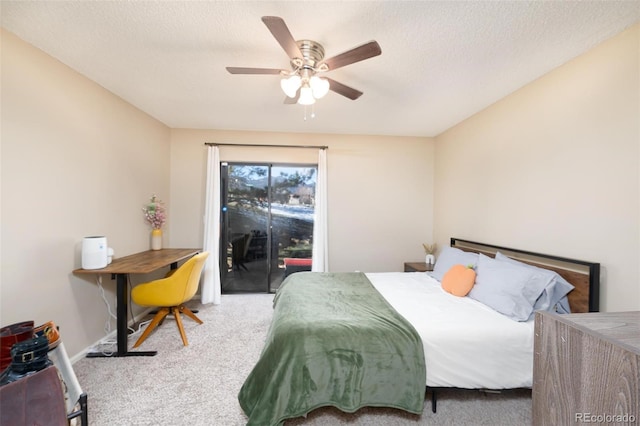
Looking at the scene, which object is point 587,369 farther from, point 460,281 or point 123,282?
point 123,282

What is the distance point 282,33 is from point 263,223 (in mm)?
2870

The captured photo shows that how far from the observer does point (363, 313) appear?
181cm

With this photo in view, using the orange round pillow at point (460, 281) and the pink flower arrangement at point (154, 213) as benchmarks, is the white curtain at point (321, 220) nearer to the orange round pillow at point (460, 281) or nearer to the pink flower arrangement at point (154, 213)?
the orange round pillow at point (460, 281)

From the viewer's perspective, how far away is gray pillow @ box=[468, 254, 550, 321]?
1781mm

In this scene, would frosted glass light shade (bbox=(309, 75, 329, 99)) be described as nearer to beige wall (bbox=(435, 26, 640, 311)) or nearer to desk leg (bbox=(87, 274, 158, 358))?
→ beige wall (bbox=(435, 26, 640, 311))

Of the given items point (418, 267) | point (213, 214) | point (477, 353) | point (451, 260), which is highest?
point (213, 214)

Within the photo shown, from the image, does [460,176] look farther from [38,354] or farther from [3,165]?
[3,165]

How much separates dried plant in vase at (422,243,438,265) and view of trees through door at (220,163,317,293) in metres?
1.78

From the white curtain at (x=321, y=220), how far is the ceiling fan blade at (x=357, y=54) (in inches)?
82.6

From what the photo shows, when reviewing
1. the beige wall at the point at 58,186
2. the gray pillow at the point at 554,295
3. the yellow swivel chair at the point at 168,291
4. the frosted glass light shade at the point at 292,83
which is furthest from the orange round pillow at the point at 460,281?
the beige wall at the point at 58,186

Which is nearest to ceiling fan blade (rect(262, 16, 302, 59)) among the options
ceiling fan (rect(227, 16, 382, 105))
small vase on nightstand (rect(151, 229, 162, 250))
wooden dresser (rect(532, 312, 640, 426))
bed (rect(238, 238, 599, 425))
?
ceiling fan (rect(227, 16, 382, 105))

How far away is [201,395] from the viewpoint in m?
1.79

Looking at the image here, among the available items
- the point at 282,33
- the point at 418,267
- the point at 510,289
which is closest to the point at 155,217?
the point at 282,33

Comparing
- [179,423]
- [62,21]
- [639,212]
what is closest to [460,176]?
[639,212]
